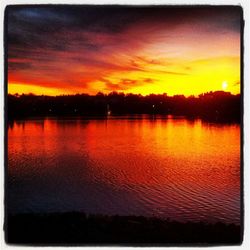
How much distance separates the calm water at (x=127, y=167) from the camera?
3.02 meters

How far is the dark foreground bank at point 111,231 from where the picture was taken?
2.97 m

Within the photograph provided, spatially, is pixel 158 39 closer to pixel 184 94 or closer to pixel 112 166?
pixel 184 94

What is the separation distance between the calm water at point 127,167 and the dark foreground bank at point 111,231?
0.05 m

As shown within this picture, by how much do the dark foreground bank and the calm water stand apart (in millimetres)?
46

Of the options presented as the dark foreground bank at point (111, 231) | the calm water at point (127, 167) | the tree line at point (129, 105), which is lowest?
the dark foreground bank at point (111, 231)

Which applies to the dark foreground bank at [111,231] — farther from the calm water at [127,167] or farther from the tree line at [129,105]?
the tree line at [129,105]

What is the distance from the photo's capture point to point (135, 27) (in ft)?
10.00

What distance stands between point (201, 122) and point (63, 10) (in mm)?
1024

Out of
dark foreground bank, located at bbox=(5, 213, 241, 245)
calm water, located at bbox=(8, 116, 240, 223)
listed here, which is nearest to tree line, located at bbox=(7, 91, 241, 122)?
calm water, located at bbox=(8, 116, 240, 223)

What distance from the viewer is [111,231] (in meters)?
2.99

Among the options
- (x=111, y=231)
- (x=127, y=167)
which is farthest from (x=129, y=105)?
(x=111, y=231)

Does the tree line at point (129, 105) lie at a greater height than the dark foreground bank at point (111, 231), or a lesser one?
greater

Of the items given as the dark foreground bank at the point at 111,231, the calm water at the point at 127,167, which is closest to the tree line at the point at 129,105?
the calm water at the point at 127,167
